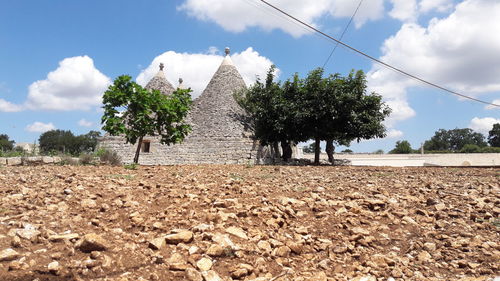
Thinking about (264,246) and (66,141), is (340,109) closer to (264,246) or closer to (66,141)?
(264,246)

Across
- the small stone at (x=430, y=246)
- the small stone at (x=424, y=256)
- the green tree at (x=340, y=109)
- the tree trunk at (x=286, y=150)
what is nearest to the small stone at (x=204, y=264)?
the small stone at (x=424, y=256)

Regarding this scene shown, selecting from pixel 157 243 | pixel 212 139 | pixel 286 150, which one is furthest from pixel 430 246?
pixel 286 150

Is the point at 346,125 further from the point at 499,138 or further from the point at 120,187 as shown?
the point at 499,138

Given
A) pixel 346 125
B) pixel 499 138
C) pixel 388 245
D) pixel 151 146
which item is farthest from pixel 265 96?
pixel 499 138

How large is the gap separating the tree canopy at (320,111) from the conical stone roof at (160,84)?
22.2ft

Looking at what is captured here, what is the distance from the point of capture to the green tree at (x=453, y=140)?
6122cm

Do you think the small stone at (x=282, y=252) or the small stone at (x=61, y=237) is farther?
the small stone at (x=282, y=252)

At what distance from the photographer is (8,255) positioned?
2910 mm

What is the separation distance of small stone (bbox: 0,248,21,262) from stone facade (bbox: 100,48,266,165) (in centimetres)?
1598

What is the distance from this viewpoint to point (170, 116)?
43.9 feet

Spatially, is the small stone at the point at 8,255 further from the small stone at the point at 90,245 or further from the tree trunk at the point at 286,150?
the tree trunk at the point at 286,150

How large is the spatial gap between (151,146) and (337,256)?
18.7 meters

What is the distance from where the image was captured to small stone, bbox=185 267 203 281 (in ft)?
9.44

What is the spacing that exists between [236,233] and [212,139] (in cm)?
1676
